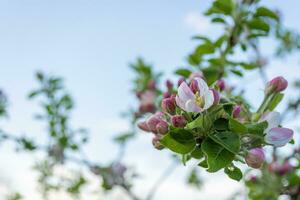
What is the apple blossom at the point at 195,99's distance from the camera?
1279 mm

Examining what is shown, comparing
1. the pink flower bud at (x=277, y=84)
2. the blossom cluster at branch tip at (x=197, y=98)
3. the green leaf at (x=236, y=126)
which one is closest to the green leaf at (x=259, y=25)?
the pink flower bud at (x=277, y=84)

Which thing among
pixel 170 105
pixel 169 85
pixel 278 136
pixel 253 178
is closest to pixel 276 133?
pixel 278 136

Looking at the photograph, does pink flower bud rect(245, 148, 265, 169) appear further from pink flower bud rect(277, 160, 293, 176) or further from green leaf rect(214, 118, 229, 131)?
pink flower bud rect(277, 160, 293, 176)

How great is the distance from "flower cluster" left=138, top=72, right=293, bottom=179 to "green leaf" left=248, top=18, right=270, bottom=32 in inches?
31.5

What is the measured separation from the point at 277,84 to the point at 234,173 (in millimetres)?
489

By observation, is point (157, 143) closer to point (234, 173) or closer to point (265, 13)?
→ point (234, 173)

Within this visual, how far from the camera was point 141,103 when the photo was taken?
2953mm

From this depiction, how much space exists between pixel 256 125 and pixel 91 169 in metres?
2.38

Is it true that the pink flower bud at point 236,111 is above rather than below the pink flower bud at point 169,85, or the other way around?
below

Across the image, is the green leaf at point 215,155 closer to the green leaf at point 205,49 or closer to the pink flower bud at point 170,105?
the pink flower bud at point 170,105

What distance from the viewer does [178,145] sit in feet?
4.24

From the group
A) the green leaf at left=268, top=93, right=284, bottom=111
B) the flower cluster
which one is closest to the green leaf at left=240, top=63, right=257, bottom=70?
the green leaf at left=268, top=93, right=284, bottom=111

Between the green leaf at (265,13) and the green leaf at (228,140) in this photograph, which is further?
the green leaf at (265,13)

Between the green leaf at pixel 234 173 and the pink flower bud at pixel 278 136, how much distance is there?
5.0 inches
